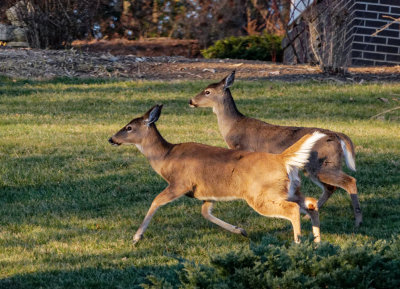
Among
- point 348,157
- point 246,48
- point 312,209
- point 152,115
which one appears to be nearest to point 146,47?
point 246,48

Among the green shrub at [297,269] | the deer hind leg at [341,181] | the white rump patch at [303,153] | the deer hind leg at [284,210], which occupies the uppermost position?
the white rump patch at [303,153]

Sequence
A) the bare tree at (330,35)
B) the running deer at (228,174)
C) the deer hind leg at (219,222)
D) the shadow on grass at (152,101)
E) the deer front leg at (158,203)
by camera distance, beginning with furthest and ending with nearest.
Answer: the bare tree at (330,35)
the shadow on grass at (152,101)
the deer hind leg at (219,222)
the deer front leg at (158,203)
the running deer at (228,174)

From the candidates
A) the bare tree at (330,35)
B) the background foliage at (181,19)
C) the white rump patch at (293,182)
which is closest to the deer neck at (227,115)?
the white rump patch at (293,182)

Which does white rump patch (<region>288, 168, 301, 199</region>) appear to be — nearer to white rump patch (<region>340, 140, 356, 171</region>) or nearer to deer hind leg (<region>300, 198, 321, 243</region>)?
deer hind leg (<region>300, 198, 321, 243</region>)

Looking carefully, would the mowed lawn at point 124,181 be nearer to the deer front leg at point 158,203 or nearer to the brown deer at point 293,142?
the deer front leg at point 158,203

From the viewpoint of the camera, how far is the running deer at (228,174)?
20.8 feet

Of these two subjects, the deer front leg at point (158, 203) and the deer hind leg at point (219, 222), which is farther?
the deer hind leg at point (219, 222)

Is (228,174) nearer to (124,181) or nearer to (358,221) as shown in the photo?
(358,221)

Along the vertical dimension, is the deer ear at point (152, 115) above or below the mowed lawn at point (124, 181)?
above

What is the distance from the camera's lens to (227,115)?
9406 millimetres

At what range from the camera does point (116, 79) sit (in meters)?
15.4

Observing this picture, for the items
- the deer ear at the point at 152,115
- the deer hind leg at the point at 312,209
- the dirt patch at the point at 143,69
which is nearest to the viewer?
the deer hind leg at the point at 312,209

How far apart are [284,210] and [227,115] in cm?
328

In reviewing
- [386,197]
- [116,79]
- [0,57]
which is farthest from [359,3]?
[386,197]
